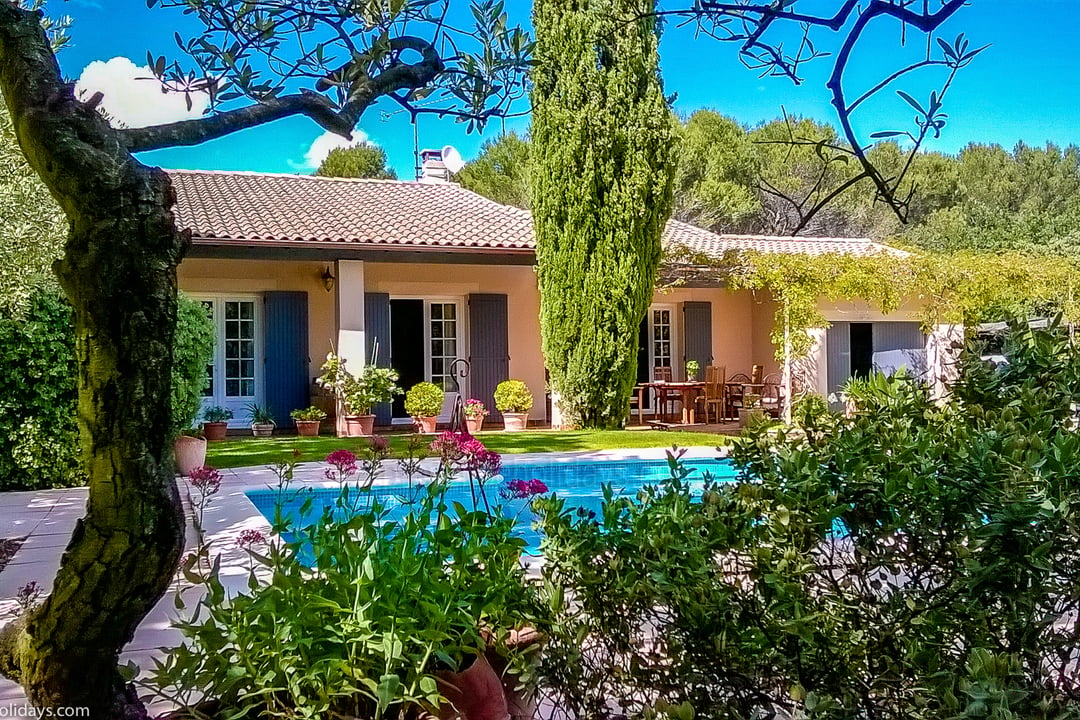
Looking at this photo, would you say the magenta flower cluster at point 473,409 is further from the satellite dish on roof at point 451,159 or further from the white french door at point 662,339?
the satellite dish on roof at point 451,159

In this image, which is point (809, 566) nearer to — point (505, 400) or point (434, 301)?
point (505, 400)

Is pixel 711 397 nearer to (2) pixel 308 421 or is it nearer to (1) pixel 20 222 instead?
(2) pixel 308 421

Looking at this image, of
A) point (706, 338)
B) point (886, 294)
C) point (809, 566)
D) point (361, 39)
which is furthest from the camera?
point (706, 338)

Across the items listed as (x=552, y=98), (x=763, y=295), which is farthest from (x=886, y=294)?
(x=552, y=98)

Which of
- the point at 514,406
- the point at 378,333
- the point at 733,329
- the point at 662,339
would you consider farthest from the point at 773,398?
the point at 378,333

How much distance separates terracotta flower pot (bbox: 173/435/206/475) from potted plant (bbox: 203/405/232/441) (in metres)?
3.90

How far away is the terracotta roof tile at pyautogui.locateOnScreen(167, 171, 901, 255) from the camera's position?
1314cm

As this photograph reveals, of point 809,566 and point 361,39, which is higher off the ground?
point 361,39

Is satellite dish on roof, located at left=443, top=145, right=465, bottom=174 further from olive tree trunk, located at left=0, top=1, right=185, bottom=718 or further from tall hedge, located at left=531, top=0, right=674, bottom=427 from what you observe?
olive tree trunk, located at left=0, top=1, right=185, bottom=718

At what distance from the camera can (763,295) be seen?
16.9m

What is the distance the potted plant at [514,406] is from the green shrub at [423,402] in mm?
1084

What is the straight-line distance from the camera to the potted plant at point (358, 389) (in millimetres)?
12742

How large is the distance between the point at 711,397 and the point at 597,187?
423 centimetres

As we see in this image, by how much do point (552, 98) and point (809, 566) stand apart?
12363 millimetres
